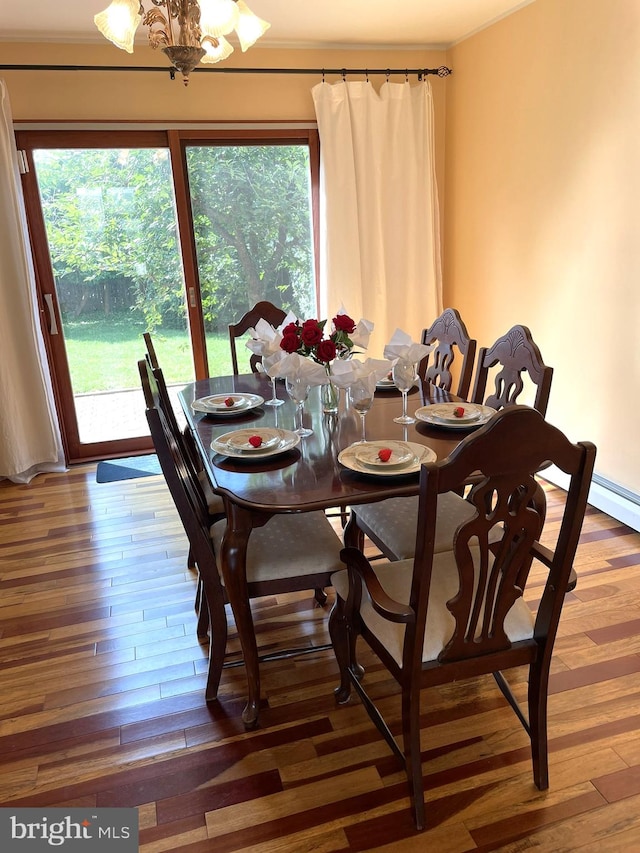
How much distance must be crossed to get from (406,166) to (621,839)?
3903 millimetres

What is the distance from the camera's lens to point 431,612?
1633 millimetres

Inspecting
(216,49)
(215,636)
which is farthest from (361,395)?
(216,49)

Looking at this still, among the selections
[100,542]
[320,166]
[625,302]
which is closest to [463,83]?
[320,166]

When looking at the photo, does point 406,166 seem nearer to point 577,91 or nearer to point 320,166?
point 320,166

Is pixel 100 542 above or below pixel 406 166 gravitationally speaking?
below

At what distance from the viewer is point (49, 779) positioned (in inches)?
71.4

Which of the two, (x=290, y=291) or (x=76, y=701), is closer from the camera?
(x=76, y=701)

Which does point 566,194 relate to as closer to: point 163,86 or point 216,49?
point 216,49

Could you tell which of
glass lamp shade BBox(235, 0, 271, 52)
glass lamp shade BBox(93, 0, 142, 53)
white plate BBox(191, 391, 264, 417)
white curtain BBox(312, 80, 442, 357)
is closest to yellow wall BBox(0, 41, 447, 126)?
white curtain BBox(312, 80, 442, 357)

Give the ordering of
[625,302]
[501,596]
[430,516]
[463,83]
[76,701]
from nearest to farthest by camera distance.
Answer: [430,516] < [501,596] < [76,701] < [625,302] < [463,83]

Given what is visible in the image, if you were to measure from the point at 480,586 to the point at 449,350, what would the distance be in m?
1.60

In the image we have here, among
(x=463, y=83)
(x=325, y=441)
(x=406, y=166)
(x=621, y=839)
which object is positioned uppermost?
(x=463, y=83)

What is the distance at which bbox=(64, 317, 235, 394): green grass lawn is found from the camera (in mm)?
4246

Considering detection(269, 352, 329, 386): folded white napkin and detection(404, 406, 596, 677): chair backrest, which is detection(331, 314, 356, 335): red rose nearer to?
detection(269, 352, 329, 386): folded white napkin
